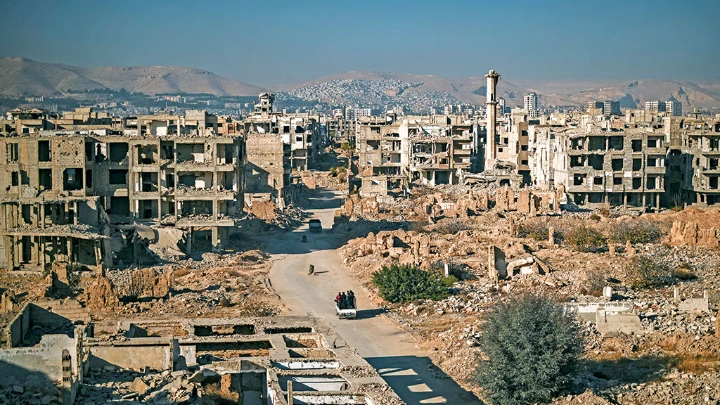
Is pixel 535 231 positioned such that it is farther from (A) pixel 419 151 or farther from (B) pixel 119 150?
(A) pixel 419 151

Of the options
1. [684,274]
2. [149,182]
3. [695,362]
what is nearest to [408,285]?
[684,274]

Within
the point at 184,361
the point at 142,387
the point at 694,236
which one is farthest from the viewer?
the point at 694,236

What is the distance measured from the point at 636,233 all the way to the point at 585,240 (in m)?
3.34

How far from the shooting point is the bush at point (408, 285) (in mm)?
32969

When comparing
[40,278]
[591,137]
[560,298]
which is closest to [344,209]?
[591,137]

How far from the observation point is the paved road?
23969 mm

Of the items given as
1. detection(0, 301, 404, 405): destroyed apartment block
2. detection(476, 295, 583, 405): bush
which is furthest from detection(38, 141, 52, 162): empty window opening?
detection(476, 295, 583, 405): bush

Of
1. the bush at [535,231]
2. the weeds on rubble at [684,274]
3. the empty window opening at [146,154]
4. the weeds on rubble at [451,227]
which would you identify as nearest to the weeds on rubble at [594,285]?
the weeds on rubble at [684,274]

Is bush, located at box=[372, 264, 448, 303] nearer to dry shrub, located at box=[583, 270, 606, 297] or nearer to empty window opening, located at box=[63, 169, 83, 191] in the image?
dry shrub, located at box=[583, 270, 606, 297]

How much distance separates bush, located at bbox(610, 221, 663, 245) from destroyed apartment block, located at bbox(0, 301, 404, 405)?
66.3 ft

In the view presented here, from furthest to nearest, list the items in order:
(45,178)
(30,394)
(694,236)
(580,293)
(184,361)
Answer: (694,236) → (45,178) → (580,293) → (184,361) → (30,394)

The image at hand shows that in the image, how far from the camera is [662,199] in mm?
61469

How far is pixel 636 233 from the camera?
4341 centimetres

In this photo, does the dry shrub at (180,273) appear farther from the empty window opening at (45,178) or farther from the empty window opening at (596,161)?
the empty window opening at (596,161)
